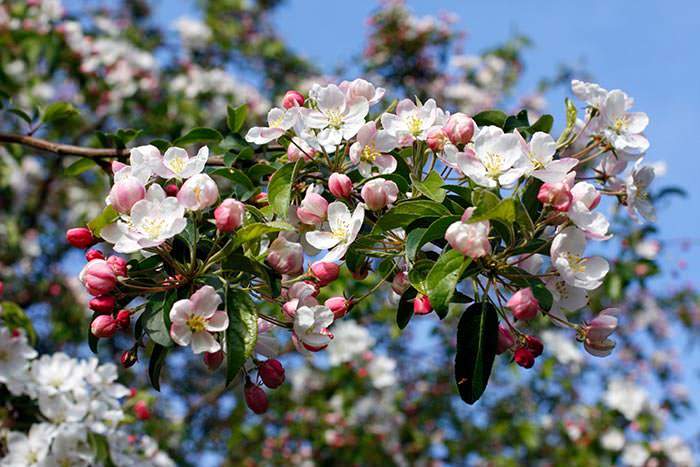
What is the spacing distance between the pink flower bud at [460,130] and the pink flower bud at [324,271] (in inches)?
11.5

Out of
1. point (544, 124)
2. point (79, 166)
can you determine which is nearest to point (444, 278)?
point (544, 124)

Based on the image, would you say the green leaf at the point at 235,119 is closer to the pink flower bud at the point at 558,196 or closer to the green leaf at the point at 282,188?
the green leaf at the point at 282,188

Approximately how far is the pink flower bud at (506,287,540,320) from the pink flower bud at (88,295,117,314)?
0.60 meters

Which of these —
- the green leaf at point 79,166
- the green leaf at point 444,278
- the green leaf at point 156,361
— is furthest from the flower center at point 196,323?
the green leaf at point 79,166

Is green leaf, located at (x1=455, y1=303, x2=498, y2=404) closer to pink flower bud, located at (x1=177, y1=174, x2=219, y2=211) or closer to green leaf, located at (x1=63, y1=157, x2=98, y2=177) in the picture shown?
pink flower bud, located at (x1=177, y1=174, x2=219, y2=211)

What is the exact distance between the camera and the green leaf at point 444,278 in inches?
42.0

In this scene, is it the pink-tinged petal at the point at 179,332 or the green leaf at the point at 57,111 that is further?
the green leaf at the point at 57,111

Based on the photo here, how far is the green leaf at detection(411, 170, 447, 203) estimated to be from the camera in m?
1.18

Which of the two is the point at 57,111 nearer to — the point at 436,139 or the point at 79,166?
the point at 79,166

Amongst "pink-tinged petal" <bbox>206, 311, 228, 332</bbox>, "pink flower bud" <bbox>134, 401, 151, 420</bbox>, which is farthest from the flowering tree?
"pink flower bud" <bbox>134, 401, 151, 420</bbox>

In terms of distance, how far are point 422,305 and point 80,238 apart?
21.8 inches

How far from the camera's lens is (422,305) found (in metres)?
1.23

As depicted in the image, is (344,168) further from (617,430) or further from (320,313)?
(617,430)

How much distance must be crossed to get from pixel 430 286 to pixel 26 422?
152cm
